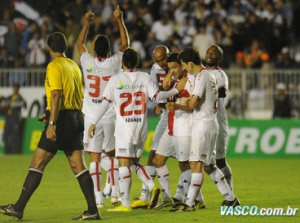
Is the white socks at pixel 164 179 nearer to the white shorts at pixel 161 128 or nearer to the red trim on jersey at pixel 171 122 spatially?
the white shorts at pixel 161 128

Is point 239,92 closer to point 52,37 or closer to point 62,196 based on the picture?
point 62,196

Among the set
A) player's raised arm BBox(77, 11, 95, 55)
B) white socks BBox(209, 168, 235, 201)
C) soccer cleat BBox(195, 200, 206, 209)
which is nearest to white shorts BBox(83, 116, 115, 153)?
player's raised arm BBox(77, 11, 95, 55)

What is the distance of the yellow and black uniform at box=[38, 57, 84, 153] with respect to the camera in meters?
12.5

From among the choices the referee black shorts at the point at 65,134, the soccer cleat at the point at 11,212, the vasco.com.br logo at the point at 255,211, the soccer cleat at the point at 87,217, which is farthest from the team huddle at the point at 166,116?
the soccer cleat at the point at 11,212

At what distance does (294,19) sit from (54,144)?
19.3 meters

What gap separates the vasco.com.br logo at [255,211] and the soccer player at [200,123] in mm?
530

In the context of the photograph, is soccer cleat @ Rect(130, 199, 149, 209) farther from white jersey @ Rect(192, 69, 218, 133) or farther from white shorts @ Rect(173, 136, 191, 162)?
white jersey @ Rect(192, 69, 218, 133)

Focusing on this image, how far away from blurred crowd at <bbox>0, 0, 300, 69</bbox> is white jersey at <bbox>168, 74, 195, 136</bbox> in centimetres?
1317

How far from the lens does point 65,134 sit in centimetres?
1256

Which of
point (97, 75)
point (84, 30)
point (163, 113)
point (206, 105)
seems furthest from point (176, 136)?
point (84, 30)

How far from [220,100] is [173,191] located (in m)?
2.66

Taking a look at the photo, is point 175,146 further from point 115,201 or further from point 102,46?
point 102,46

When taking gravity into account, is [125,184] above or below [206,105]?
below

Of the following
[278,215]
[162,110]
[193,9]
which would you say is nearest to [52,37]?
[162,110]
